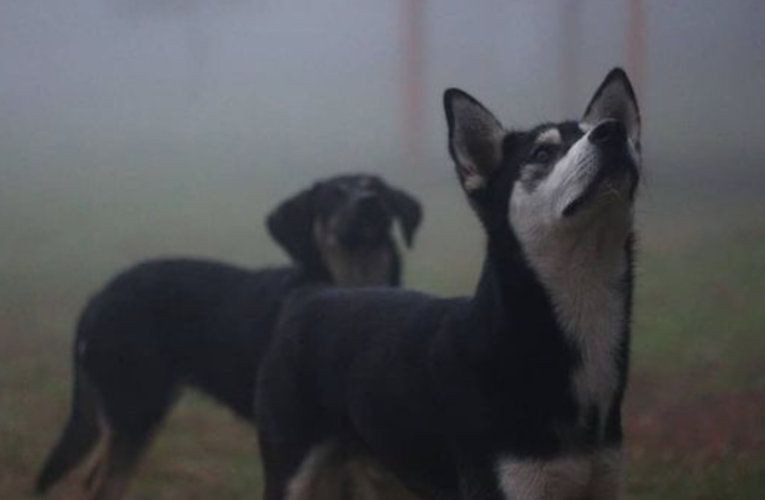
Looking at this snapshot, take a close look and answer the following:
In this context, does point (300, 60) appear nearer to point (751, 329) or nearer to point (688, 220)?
point (688, 220)

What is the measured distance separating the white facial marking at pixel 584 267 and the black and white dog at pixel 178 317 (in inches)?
81.2

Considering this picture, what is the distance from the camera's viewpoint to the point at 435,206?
22.0ft

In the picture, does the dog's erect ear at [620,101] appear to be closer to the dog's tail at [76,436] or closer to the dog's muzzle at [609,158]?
the dog's muzzle at [609,158]

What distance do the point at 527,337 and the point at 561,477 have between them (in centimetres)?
37

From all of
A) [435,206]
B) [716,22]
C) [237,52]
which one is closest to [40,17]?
[237,52]

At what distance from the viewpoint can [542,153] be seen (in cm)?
422

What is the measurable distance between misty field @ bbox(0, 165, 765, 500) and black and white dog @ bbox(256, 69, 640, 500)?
194 cm

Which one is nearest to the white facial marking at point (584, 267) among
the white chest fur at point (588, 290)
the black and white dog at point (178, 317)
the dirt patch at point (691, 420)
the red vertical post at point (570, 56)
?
the white chest fur at point (588, 290)

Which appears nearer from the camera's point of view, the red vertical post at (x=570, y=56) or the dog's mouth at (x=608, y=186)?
the dog's mouth at (x=608, y=186)

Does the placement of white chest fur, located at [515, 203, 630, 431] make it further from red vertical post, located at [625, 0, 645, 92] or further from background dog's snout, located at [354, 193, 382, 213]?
red vertical post, located at [625, 0, 645, 92]

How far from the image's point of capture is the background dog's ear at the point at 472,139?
4.39 metres

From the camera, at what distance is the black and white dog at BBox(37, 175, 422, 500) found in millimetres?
6305

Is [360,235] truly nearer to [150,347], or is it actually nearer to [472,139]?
[150,347]

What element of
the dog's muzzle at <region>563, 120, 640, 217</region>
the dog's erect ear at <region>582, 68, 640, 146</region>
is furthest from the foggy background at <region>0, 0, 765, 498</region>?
the dog's muzzle at <region>563, 120, 640, 217</region>
